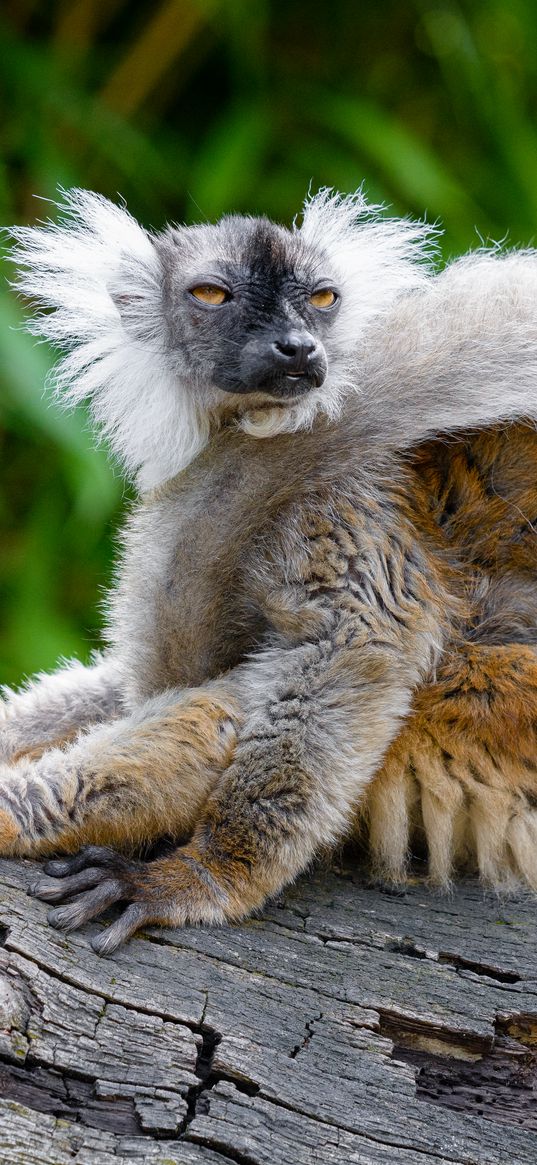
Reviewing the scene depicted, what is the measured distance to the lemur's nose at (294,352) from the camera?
3533mm

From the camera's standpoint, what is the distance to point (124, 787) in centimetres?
346

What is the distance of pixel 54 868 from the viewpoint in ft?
11.1

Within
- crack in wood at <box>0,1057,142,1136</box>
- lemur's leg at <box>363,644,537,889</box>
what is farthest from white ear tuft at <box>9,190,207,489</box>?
crack in wood at <box>0,1057,142,1136</box>

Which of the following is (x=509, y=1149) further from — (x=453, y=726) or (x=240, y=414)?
(x=240, y=414)

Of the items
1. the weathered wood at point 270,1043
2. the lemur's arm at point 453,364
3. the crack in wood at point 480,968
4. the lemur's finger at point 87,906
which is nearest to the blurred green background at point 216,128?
the lemur's arm at point 453,364

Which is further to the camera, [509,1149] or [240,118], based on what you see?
[240,118]

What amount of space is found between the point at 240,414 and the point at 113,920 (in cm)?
167

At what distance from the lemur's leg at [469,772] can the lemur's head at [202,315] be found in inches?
39.4

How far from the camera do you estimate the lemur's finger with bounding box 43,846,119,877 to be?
3.39 meters

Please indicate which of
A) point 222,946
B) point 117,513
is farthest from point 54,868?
point 117,513

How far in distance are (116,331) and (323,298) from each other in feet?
2.46

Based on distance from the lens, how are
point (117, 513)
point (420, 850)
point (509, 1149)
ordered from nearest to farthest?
point (509, 1149) → point (420, 850) → point (117, 513)

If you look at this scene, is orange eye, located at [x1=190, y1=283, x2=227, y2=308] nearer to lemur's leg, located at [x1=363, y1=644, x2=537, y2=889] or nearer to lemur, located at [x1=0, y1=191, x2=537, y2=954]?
lemur, located at [x1=0, y1=191, x2=537, y2=954]

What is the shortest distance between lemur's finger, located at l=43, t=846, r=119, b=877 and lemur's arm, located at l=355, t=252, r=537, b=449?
62.0 inches
